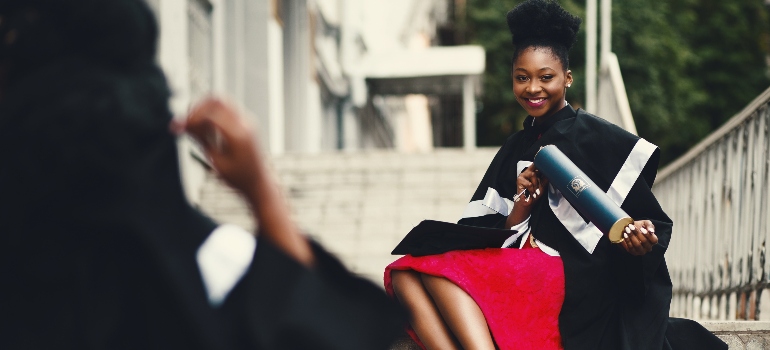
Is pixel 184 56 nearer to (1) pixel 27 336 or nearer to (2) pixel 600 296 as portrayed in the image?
(2) pixel 600 296

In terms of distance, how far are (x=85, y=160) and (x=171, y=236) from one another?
0.16 metres

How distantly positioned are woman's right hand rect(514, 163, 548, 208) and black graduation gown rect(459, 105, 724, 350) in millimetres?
66

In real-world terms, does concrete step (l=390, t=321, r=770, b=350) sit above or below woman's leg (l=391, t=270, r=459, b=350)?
below

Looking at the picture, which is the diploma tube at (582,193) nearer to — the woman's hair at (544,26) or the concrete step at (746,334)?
the woman's hair at (544,26)

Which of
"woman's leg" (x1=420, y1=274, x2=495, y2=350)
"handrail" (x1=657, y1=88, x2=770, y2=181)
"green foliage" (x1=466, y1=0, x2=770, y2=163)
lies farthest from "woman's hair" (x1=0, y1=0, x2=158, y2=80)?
"green foliage" (x1=466, y1=0, x2=770, y2=163)

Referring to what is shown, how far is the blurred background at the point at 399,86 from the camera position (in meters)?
9.98

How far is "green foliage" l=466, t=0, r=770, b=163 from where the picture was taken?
24.0 m

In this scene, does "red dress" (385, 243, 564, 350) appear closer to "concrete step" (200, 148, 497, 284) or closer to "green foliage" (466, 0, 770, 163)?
"concrete step" (200, 148, 497, 284)

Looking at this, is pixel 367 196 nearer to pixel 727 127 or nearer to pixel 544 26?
pixel 727 127

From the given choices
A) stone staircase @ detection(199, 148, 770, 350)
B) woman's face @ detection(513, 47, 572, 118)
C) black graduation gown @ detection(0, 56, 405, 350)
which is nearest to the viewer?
black graduation gown @ detection(0, 56, 405, 350)

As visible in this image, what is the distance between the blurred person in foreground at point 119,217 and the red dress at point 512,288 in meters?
1.88

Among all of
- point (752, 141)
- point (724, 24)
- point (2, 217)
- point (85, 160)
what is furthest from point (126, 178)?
point (724, 24)

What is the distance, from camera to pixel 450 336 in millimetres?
3545

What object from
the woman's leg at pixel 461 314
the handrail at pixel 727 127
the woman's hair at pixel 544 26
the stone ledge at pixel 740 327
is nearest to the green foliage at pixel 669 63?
the handrail at pixel 727 127
